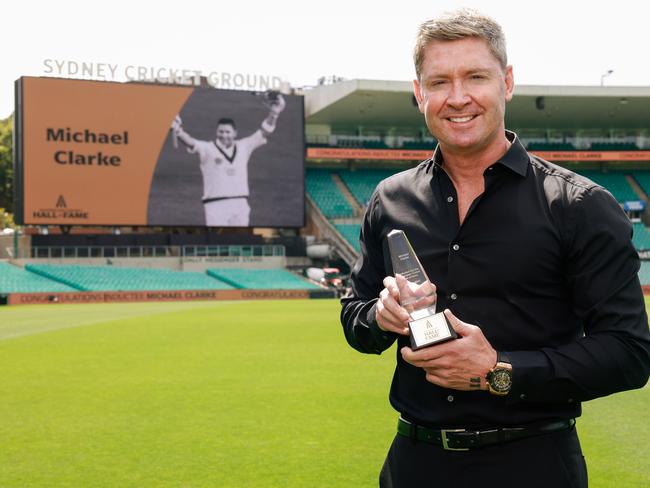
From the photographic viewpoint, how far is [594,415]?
9000mm

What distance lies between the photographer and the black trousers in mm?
2539

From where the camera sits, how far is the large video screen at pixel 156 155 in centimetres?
4656

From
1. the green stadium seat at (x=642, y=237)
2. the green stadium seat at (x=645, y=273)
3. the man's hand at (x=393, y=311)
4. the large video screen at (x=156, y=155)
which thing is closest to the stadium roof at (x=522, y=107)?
the large video screen at (x=156, y=155)

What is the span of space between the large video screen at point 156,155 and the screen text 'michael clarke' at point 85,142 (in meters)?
0.06

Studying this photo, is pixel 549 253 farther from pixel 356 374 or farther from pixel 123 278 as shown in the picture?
pixel 123 278

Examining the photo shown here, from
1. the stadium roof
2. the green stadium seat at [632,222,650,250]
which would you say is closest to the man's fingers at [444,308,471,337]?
the stadium roof

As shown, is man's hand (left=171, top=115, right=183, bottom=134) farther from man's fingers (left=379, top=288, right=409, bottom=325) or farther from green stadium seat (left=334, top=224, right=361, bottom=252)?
man's fingers (left=379, top=288, right=409, bottom=325)

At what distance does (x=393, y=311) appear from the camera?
241 cm

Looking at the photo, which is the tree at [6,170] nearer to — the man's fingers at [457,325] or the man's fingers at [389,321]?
the man's fingers at [389,321]

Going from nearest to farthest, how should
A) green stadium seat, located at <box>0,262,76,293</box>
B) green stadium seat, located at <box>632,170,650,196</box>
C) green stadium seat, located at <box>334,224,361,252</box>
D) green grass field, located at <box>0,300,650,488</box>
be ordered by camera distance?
green grass field, located at <box>0,300,650,488</box> → green stadium seat, located at <box>0,262,76,293</box> → green stadium seat, located at <box>334,224,361,252</box> → green stadium seat, located at <box>632,170,650,196</box>

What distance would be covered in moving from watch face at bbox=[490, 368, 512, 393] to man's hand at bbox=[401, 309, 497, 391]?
25 mm

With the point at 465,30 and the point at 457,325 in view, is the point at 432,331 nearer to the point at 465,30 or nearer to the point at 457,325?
the point at 457,325

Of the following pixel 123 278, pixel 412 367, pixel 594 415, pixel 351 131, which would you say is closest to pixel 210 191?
pixel 123 278

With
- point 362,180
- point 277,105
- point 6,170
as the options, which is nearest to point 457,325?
point 277,105
